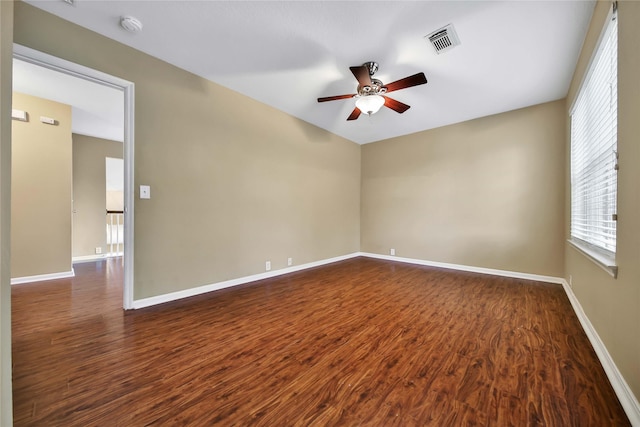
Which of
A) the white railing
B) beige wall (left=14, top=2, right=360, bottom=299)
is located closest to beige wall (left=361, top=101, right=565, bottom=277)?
beige wall (left=14, top=2, right=360, bottom=299)

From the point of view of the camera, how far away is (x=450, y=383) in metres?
1.43

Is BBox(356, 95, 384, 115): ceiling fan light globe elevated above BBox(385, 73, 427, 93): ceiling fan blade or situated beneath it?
situated beneath

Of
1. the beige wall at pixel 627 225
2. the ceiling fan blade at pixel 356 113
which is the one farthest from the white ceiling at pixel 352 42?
the beige wall at pixel 627 225

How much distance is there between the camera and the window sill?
1.49 meters

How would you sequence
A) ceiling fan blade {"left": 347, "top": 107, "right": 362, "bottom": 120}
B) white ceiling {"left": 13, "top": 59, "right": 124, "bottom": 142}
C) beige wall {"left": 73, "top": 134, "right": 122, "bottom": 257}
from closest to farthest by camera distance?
white ceiling {"left": 13, "top": 59, "right": 124, "bottom": 142}, ceiling fan blade {"left": 347, "top": 107, "right": 362, "bottom": 120}, beige wall {"left": 73, "top": 134, "right": 122, "bottom": 257}

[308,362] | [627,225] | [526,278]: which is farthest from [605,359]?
[526,278]

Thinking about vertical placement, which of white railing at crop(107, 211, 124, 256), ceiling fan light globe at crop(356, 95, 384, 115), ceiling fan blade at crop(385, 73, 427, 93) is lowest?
white railing at crop(107, 211, 124, 256)

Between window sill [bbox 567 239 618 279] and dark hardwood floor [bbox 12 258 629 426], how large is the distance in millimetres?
630

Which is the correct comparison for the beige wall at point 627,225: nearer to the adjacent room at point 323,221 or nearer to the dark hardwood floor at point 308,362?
the adjacent room at point 323,221

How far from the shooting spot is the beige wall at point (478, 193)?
11.4 feet

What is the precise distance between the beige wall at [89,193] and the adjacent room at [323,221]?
46mm

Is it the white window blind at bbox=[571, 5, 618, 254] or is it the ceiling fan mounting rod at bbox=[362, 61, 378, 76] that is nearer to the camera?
the white window blind at bbox=[571, 5, 618, 254]

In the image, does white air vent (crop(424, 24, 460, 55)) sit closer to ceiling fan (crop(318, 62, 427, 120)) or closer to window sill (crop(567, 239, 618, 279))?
ceiling fan (crop(318, 62, 427, 120))

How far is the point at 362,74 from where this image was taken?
2324mm
